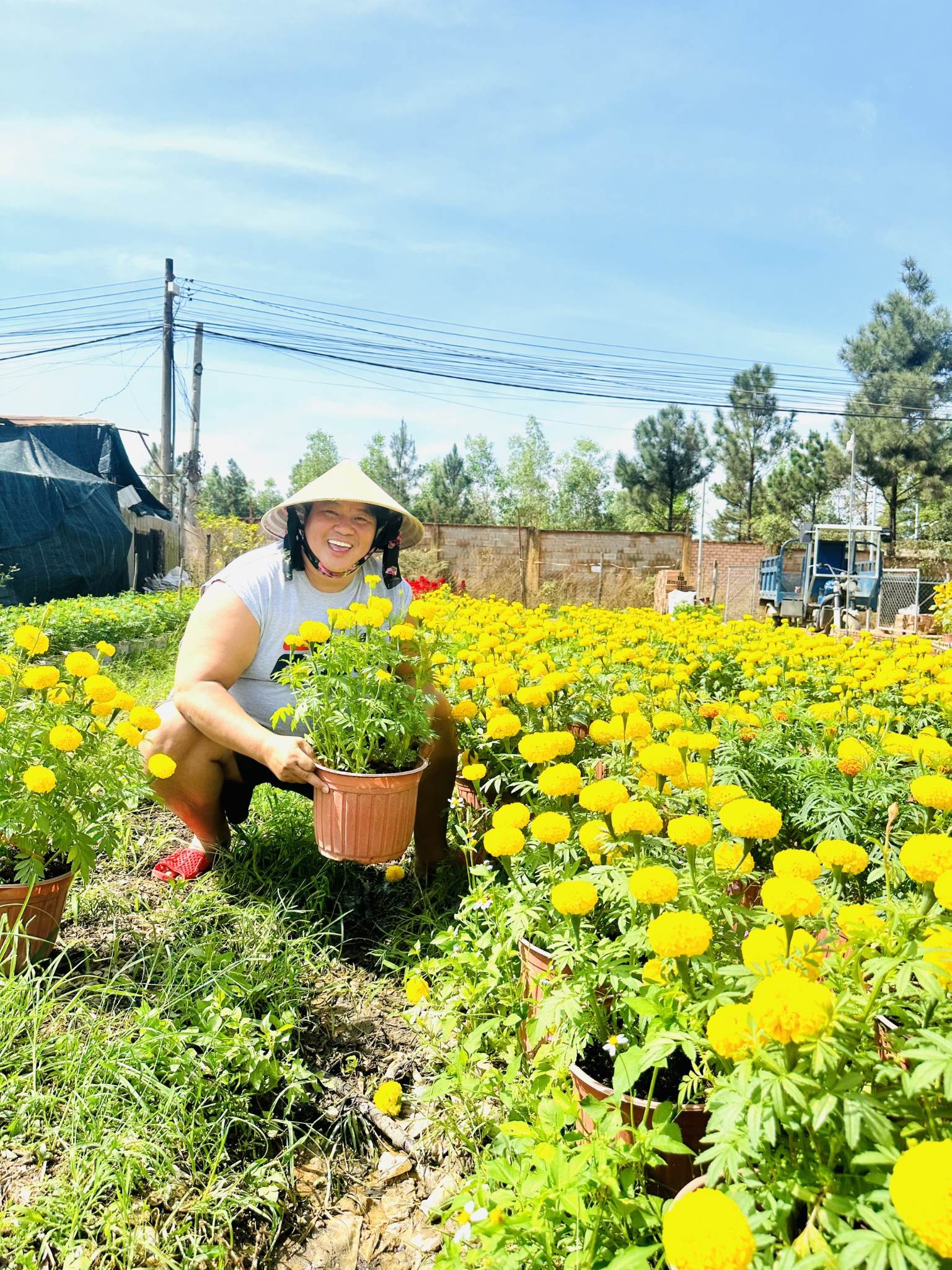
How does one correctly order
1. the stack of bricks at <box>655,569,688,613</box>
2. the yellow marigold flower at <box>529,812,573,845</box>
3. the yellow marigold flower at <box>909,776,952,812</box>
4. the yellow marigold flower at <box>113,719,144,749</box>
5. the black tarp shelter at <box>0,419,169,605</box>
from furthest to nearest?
the stack of bricks at <box>655,569,688,613</box>, the black tarp shelter at <box>0,419,169,605</box>, the yellow marigold flower at <box>113,719,144,749</box>, the yellow marigold flower at <box>529,812,573,845</box>, the yellow marigold flower at <box>909,776,952,812</box>

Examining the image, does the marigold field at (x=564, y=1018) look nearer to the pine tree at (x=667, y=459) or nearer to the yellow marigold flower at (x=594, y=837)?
the yellow marigold flower at (x=594, y=837)

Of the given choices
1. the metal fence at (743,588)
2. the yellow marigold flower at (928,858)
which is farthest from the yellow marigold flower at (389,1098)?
the metal fence at (743,588)

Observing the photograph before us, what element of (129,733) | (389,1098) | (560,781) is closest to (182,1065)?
(389,1098)

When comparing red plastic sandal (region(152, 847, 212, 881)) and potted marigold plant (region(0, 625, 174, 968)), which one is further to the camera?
red plastic sandal (region(152, 847, 212, 881))

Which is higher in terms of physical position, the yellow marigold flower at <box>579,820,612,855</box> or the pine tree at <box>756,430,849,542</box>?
the pine tree at <box>756,430,849,542</box>

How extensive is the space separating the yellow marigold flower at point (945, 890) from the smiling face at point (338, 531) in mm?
2080

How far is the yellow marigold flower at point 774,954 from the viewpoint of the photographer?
1.00 m

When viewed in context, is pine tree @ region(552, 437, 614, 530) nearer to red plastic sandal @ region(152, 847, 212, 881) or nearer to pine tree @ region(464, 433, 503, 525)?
pine tree @ region(464, 433, 503, 525)

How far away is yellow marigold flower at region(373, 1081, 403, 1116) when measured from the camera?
162cm

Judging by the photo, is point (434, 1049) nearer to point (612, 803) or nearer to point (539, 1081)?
point (539, 1081)

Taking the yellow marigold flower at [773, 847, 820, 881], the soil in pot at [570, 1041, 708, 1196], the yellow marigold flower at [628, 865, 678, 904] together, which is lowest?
the soil in pot at [570, 1041, 708, 1196]

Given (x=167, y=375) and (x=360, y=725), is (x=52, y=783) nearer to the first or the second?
(x=360, y=725)

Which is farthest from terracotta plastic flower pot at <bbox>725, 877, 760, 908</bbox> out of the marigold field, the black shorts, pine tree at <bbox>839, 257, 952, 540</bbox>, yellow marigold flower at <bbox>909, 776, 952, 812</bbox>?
pine tree at <bbox>839, 257, 952, 540</bbox>

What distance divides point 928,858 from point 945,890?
0.10 m
